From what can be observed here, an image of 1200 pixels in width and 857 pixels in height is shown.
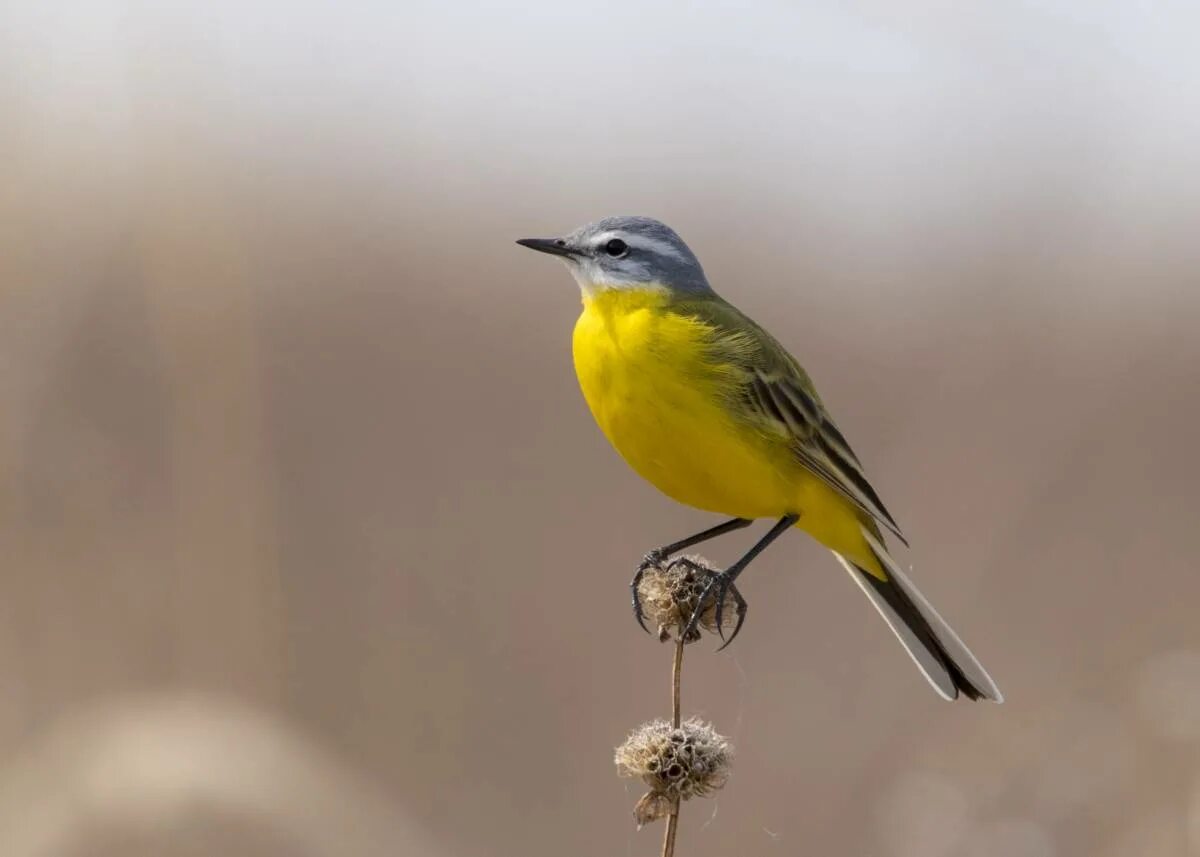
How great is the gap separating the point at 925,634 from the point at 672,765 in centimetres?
206

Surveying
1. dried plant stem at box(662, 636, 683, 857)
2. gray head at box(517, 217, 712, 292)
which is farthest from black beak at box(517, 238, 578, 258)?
dried plant stem at box(662, 636, 683, 857)

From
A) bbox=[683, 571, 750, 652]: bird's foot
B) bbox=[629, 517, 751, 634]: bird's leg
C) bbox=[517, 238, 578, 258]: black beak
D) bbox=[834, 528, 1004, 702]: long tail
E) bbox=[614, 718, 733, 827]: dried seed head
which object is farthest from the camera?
bbox=[517, 238, 578, 258]: black beak

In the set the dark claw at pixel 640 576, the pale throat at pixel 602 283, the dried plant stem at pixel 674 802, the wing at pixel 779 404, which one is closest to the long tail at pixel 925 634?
Answer: the wing at pixel 779 404

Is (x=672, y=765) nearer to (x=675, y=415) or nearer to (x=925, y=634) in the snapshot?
(x=675, y=415)

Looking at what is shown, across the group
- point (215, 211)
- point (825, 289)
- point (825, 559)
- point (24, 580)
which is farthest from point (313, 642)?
point (825, 289)

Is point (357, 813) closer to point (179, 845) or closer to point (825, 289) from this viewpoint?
point (179, 845)

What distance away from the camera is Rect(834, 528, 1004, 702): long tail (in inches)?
184

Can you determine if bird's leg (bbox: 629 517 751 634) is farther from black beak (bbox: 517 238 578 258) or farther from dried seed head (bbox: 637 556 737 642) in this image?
black beak (bbox: 517 238 578 258)

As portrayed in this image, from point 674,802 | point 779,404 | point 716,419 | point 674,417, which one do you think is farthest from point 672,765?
point 779,404

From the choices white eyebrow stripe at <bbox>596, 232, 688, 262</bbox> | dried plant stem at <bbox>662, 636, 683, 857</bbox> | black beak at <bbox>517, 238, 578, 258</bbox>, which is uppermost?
black beak at <bbox>517, 238, 578, 258</bbox>

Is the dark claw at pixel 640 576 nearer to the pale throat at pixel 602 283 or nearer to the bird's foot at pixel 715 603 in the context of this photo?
the bird's foot at pixel 715 603

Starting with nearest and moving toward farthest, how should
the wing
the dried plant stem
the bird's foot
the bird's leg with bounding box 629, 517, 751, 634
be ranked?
the dried plant stem → the bird's foot → the bird's leg with bounding box 629, 517, 751, 634 → the wing

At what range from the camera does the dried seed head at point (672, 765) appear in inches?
117

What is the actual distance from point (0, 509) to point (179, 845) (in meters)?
1.94
